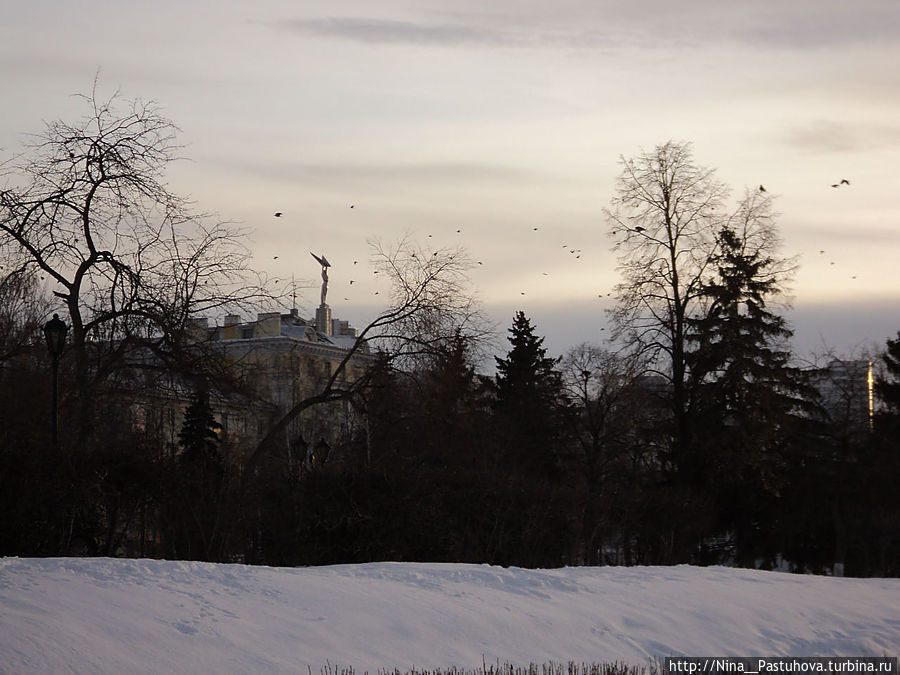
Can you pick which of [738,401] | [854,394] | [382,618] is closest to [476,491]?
[382,618]

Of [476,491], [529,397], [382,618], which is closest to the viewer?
[382,618]

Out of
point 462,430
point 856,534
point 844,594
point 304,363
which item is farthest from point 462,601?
point 304,363

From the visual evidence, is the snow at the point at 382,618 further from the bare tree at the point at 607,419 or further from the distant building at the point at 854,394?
the distant building at the point at 854,394

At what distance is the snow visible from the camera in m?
9.11

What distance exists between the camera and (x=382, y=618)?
439 inches

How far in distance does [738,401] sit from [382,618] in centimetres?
3019

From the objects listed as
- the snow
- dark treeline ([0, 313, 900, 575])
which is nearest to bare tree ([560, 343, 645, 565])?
dark treeline ([0, 313, 900, 575])

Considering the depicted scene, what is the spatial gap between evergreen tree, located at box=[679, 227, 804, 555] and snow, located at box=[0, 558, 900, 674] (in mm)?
21961

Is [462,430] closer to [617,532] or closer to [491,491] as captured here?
[617,532]

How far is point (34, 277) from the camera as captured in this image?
23.1m

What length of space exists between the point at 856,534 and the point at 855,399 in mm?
28767

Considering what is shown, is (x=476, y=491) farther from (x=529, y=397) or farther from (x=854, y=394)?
(x=854, y=394)

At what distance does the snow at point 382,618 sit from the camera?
9109mm

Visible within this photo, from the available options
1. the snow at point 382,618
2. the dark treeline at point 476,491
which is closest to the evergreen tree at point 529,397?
the dark treeline at point 476,491
